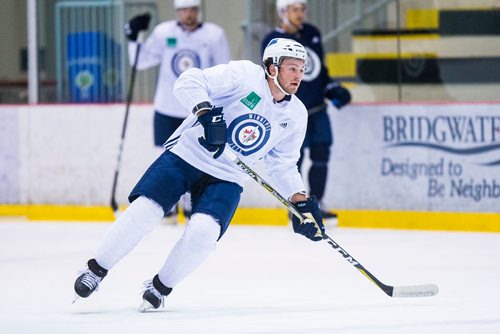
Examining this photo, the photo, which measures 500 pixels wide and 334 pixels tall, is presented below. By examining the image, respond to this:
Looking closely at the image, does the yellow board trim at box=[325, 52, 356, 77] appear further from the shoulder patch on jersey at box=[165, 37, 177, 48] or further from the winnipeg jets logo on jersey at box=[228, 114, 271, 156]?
the winnipeg jets logo on jersey at box=[228, 114, 271, 156]

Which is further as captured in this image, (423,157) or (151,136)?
(151,136)

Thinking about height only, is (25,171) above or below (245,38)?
below

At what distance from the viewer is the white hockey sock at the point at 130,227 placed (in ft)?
16.0

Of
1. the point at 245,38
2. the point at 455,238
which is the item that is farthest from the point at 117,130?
the point at 455,238

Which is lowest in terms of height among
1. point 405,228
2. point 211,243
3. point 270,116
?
point 405,228

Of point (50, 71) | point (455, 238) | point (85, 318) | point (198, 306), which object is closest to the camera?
point (85, 318)

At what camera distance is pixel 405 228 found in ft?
27.4

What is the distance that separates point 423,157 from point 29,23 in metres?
2.94

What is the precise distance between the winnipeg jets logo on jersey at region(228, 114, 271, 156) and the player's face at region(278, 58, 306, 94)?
14 cm

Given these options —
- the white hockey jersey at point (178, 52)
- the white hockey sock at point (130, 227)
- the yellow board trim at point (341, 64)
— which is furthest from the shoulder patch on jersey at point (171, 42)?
the white hockey sock at point (130, 227)

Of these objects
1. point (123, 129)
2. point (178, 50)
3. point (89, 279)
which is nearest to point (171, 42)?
point (178, 50)

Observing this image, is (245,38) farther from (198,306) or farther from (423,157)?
(198,306)

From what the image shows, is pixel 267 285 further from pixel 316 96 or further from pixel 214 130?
pixel 316 96

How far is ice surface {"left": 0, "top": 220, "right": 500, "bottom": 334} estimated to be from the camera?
4.65 meters
